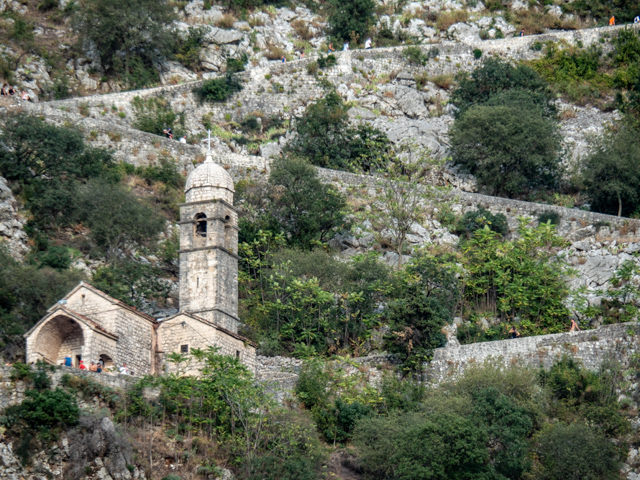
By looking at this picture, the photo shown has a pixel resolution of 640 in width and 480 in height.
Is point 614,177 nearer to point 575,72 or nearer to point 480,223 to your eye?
point 480,223

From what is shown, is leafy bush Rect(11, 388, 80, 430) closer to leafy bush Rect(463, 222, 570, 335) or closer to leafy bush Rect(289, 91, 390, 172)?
leafy bush Rect(463, 222, 570, 335)

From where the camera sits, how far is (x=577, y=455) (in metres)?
40.8

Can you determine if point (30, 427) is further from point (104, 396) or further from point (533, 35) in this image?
point (533, 35)

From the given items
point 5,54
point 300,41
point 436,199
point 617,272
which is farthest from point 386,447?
point 300,41

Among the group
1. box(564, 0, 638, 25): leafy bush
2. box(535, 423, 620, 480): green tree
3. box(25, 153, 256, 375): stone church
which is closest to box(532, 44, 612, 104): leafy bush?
box(564, 0, 638, 25): leafy bush

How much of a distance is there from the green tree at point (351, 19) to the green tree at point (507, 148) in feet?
50.6

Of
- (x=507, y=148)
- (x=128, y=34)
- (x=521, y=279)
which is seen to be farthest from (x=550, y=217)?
(x=128, y=34)

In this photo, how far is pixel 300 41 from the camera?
77500mm

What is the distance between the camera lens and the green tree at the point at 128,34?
226 feet

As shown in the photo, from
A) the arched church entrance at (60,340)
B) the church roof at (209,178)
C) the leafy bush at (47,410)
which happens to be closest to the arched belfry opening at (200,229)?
the church roof at (209,178)

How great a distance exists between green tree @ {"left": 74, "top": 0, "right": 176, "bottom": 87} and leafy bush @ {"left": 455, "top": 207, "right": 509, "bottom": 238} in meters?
21.5

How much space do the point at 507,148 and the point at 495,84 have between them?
8.65 m

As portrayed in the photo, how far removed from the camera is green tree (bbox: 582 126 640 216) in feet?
198

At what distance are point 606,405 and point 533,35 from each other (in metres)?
36.5
